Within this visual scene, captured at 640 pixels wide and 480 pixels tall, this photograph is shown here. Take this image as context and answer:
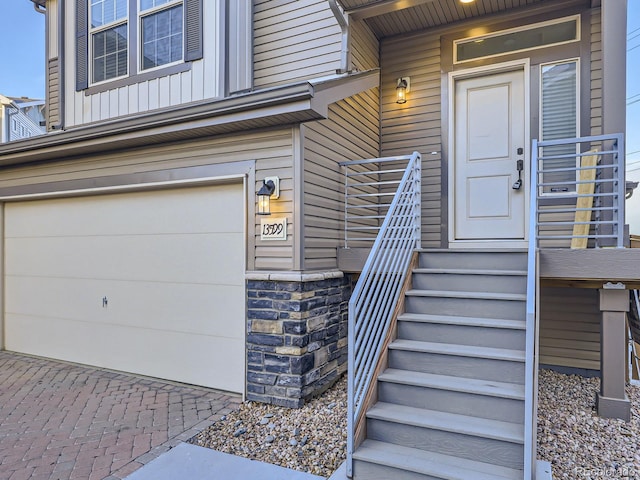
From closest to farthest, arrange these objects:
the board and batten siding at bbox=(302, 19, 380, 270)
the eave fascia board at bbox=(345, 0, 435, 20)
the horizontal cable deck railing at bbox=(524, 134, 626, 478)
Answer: the horizontal cable deck railing at bbox=(524, 134, 626, 478) → the board and batten siding at bbox=(302, 19, 380, 270) → the eave fascia board at bbox=(345, 0, 435, 20)

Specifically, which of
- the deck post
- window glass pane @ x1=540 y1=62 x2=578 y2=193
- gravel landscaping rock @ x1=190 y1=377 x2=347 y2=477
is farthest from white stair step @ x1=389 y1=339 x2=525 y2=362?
window glass pane @ x1=540 y1=62 x2=578 y2=193

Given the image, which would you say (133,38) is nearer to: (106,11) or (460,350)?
(106,11)

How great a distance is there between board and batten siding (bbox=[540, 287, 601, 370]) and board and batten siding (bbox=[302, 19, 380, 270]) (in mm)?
2348

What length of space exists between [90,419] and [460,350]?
2917 millimetres

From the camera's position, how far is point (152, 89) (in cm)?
489

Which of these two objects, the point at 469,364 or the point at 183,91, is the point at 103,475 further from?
the point at 183,91

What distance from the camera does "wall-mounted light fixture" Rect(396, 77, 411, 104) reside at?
15.7 feet

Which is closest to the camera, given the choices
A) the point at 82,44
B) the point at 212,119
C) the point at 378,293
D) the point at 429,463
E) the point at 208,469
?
the point at 429,463

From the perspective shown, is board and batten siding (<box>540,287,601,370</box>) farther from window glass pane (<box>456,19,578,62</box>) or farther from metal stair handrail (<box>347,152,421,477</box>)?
window glass pane (<box>456,19,578,62</box>)

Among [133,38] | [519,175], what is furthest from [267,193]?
[133,38]

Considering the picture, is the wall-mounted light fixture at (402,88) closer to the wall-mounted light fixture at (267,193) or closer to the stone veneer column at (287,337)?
the wall-mounted light fixture at (267,193)

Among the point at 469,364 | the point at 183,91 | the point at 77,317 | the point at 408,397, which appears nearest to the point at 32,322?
the point at 77,317

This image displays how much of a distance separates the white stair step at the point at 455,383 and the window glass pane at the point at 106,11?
5083 millimetres

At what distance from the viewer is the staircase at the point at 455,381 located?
233 cm
